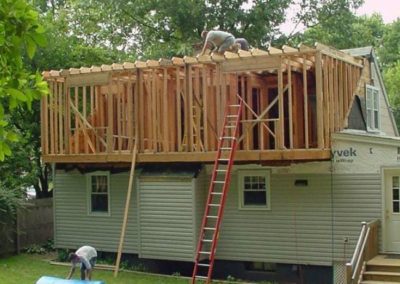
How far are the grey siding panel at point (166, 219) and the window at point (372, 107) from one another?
599cm

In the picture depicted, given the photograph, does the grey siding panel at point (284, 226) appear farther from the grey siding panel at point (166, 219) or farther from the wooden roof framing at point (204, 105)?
the wooden roof framing at point (204, 105)

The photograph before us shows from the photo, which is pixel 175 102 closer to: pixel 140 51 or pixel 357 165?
pixel 357 165

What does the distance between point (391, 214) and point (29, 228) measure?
11.6 m

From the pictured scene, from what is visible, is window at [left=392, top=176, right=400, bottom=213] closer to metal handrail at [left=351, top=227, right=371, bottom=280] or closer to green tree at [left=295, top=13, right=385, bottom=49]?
metal handrail at [left=351, top=227, right=371, bottom=280]

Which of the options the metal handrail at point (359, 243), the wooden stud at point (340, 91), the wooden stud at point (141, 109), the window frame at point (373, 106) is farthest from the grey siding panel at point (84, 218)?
the window frame at point (373, 106)

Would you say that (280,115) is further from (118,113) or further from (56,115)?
(56,115)

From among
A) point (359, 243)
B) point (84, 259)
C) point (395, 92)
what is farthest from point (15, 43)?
point (395, 92)

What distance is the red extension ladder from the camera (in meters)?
14.2

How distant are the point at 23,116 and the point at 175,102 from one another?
8305 mm

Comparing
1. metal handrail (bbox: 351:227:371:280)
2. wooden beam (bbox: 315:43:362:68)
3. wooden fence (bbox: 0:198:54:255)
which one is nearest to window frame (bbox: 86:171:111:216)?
wooden fence (bbox: 0:198:54:255)

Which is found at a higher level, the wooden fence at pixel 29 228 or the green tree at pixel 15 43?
the green tree at pixel 15 43

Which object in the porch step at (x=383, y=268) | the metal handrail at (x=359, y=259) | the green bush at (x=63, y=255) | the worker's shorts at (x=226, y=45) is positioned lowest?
the green bush at (x=63, y=255)

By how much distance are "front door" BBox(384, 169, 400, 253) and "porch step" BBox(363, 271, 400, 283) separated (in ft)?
4.47

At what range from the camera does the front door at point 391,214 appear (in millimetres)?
14758
